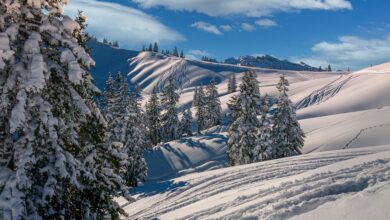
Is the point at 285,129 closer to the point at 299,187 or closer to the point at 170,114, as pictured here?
the point at 299,187

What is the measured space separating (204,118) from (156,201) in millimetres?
73990

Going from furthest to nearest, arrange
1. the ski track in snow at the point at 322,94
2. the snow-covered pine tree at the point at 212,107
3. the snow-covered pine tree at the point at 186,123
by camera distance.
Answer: the ski track in snow at the point at 322,94 → the snow-covered pine tree at the point at 186,123 → the snow-covered pine tree at the point at 212,107

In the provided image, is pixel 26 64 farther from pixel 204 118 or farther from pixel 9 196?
pixel 204 118

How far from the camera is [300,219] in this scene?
7.81 m

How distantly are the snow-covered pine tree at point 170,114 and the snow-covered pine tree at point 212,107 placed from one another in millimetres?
11163

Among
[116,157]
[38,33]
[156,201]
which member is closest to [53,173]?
[116,157]

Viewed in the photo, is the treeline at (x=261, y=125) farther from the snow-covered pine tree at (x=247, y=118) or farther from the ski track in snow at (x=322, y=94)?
the ski track in snow at (x=322, y=94)

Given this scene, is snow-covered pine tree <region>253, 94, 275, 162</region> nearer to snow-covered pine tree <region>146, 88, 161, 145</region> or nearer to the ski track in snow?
snow-covered pine tree <region>146, 88, 161, 145</region>

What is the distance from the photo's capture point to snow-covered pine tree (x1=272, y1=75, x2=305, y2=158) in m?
43.7

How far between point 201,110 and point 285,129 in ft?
164

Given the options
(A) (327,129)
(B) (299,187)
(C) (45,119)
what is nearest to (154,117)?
(A) (327,129)

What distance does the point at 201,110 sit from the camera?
306 feet

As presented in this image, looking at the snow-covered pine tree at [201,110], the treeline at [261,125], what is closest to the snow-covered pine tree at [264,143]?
the treeline at [261,125]

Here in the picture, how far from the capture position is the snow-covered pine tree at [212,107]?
301ft
